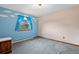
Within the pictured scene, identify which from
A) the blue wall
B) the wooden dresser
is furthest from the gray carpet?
the blue wall

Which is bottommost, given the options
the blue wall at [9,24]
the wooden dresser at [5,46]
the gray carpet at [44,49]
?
the gray carpet at [44,49]

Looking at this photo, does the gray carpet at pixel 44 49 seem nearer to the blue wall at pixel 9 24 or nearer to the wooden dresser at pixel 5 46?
the wooden dresser at pixel 5 46

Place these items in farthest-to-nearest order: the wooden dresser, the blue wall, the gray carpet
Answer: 1. the blue wall
2. the gray carpet
3. the wooden dresser

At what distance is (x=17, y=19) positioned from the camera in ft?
13.4

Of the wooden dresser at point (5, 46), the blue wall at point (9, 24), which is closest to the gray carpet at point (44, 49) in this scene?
the wooden dresser at point (5, 46)

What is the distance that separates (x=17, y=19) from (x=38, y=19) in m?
2.23

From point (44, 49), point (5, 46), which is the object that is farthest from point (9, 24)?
point (44, 49)

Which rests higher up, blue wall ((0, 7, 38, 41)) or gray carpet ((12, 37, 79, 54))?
blue wall ((0, 7, 38, 41))

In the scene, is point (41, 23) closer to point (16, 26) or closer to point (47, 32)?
point (47, 32)

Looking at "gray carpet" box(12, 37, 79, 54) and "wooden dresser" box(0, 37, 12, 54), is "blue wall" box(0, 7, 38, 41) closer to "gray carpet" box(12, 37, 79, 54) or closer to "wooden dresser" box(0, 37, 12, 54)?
"gray carpet" box(12, 37, 79, 54)

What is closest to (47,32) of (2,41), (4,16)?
(4,16)

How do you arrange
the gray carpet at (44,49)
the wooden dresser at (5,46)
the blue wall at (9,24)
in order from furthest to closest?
the blue wall at (9,24), the gray carpet at (44,49), the wooden dresser at (5,46)

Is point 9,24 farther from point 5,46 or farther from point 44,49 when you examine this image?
point 44,49

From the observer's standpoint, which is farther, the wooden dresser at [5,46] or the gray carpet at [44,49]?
the gray carpet at [44,49]
